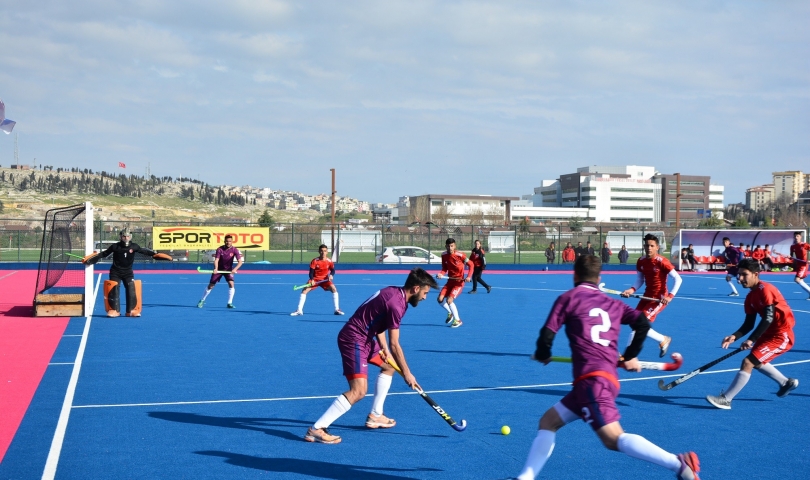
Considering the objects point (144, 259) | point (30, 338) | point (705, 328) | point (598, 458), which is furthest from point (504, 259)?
point (598, 458)

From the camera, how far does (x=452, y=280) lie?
17844 mm

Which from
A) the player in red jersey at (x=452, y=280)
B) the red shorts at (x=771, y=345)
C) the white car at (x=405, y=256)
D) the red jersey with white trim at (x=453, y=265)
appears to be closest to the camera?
the red shorts at (x=771, y=345)

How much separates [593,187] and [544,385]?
522 feet

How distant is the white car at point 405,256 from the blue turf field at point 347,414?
2550 centimetres

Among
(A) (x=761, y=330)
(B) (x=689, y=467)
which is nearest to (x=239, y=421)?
(B) (x=689, y=467)

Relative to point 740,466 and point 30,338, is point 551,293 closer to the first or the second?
point 30,338

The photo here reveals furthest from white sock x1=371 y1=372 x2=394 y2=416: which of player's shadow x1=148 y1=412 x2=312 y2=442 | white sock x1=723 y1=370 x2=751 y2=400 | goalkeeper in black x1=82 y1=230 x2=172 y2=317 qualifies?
goalkeeper in black x1=82 y1=230 x2=172 y2=317

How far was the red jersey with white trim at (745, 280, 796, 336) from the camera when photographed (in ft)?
27.5

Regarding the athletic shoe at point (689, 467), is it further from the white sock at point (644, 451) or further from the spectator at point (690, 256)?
the spectator at point (690, 256)

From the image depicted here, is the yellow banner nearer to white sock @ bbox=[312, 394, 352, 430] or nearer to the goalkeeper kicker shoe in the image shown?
the goalkeeper kicker shoe

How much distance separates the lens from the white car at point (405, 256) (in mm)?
42031

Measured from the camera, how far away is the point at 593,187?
537ft

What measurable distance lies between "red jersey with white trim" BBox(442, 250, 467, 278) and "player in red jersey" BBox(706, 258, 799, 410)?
9655 millimetres

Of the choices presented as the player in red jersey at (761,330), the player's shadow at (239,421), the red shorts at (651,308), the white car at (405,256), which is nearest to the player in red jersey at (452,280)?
the red shorts at (651,308)
